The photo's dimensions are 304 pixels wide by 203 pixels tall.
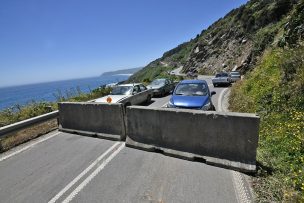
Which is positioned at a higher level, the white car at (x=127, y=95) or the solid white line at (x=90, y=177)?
the white car at (x=127, y=95)

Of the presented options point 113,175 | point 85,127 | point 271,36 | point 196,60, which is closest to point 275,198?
point 113,175

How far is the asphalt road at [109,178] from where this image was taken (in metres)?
4.23

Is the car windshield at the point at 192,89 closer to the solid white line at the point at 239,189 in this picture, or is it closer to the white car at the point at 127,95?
the white car at the point at 127,95

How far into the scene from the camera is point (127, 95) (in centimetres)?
1280

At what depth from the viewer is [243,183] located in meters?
4.55

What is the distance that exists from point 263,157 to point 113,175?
Result: 365cm

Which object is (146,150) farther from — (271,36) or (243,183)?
(271,36)

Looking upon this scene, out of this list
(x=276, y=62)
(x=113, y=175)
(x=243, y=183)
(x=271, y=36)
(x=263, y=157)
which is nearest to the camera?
(x=243, y=183)

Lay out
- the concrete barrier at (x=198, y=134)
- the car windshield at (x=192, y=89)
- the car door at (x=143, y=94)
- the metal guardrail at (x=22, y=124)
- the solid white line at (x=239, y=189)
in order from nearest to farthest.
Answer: the solid white line at (x=239, y=189) < the concrete barrier at (x=198, y=134) < the metal guardrail at (x=22, y=124) < the car windshield at (x=192, y=89) < the car door at (x=143, y=94)

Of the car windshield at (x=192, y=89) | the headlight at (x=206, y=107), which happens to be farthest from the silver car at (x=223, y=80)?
the headlight at (x=206, y=107)

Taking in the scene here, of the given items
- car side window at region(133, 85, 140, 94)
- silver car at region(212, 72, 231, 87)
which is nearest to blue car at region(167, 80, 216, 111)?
car side window at region(133, 85, 140, 94)

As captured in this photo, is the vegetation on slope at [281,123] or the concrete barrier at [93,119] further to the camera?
the concrete barrier at [93,119]

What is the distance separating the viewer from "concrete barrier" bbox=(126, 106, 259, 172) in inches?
203

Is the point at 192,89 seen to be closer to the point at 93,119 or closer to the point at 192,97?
the point at 192,97
